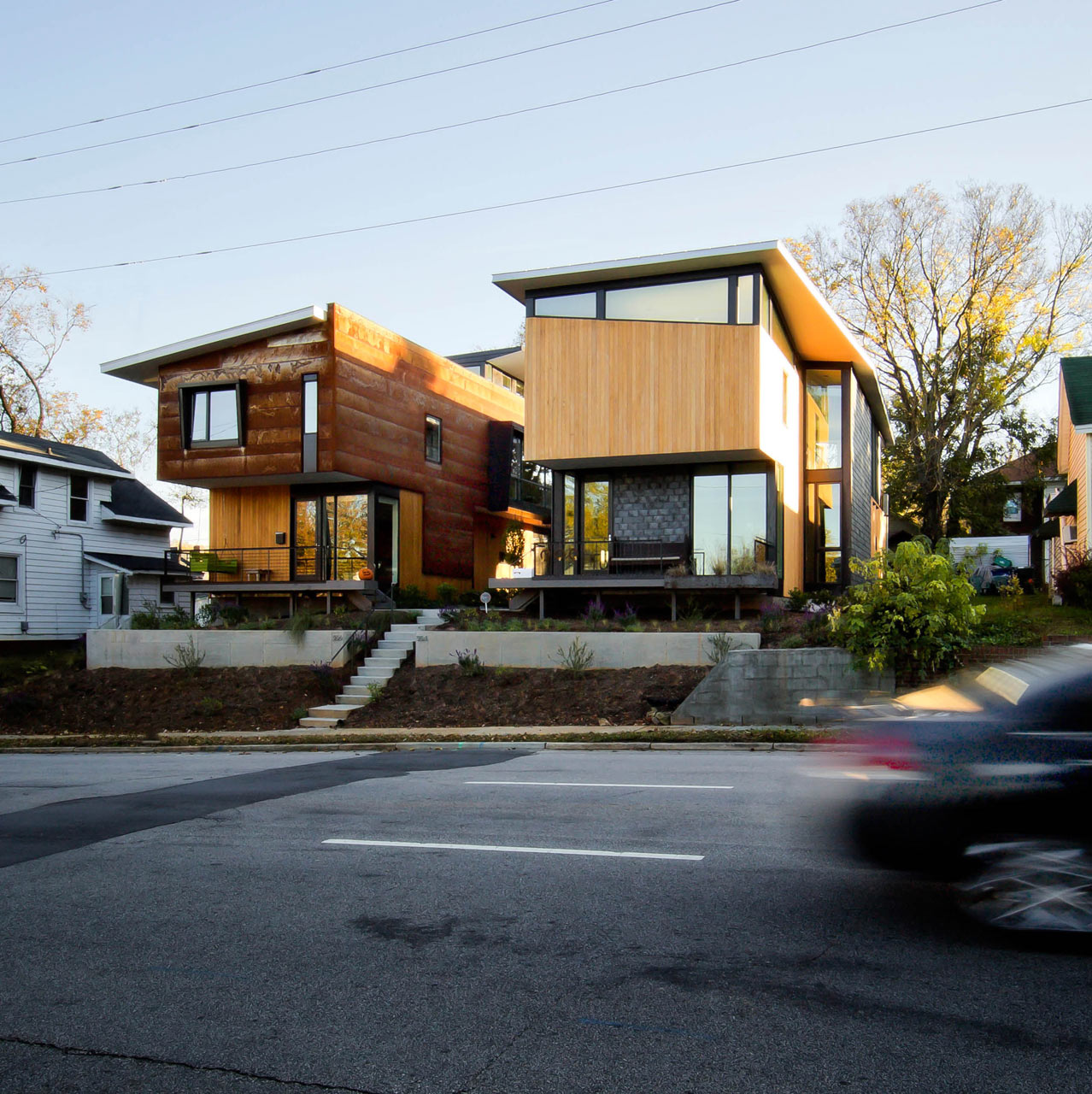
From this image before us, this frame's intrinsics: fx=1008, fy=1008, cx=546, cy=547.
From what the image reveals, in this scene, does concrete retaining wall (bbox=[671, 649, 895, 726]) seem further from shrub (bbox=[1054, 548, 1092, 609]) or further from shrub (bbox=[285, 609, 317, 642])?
shrub (bbox=[285, 609, 317, 642])

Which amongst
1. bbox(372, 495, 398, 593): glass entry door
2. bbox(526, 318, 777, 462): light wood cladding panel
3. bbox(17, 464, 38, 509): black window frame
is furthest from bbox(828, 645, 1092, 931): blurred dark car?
bbox(17, 464, 38, 509): black window frame

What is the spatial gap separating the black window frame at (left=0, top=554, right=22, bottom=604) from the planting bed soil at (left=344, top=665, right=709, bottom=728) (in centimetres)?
1751

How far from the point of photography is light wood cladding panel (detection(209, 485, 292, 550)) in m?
27.4

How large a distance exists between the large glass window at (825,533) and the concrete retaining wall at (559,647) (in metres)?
10.4

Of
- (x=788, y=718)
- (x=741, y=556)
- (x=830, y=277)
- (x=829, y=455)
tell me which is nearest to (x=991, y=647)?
(x=788, y=718)

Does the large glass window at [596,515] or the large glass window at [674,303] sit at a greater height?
the large glass window at [674,303]

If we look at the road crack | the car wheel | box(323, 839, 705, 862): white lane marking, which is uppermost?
the car wheel

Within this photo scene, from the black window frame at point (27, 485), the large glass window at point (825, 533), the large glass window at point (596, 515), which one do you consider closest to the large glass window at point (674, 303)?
A: the large glass window at point (596, 515)

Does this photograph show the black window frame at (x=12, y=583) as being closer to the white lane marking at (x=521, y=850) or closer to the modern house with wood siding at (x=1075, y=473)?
the white lane marking at (x=521, y=850)

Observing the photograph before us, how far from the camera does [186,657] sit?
22.8 metres

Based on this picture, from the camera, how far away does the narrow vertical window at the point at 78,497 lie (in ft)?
111

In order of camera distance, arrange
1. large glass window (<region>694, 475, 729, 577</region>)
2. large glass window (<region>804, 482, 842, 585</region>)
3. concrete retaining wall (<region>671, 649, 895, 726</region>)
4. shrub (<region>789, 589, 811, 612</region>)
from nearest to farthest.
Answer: concrete retaining wall (<region>671, 649, 895, 726</region>)
shrub (<region>789, 589, 811, 612</region>)
large glass window (<region>694, 475, 729, 577</region>)
large glass window (<region>804, 482, 842, 585</region>)

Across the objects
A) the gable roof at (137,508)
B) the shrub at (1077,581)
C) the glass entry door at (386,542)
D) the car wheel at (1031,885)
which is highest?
the gable roof at (137,508)

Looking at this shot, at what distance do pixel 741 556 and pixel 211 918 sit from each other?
1797 cm
